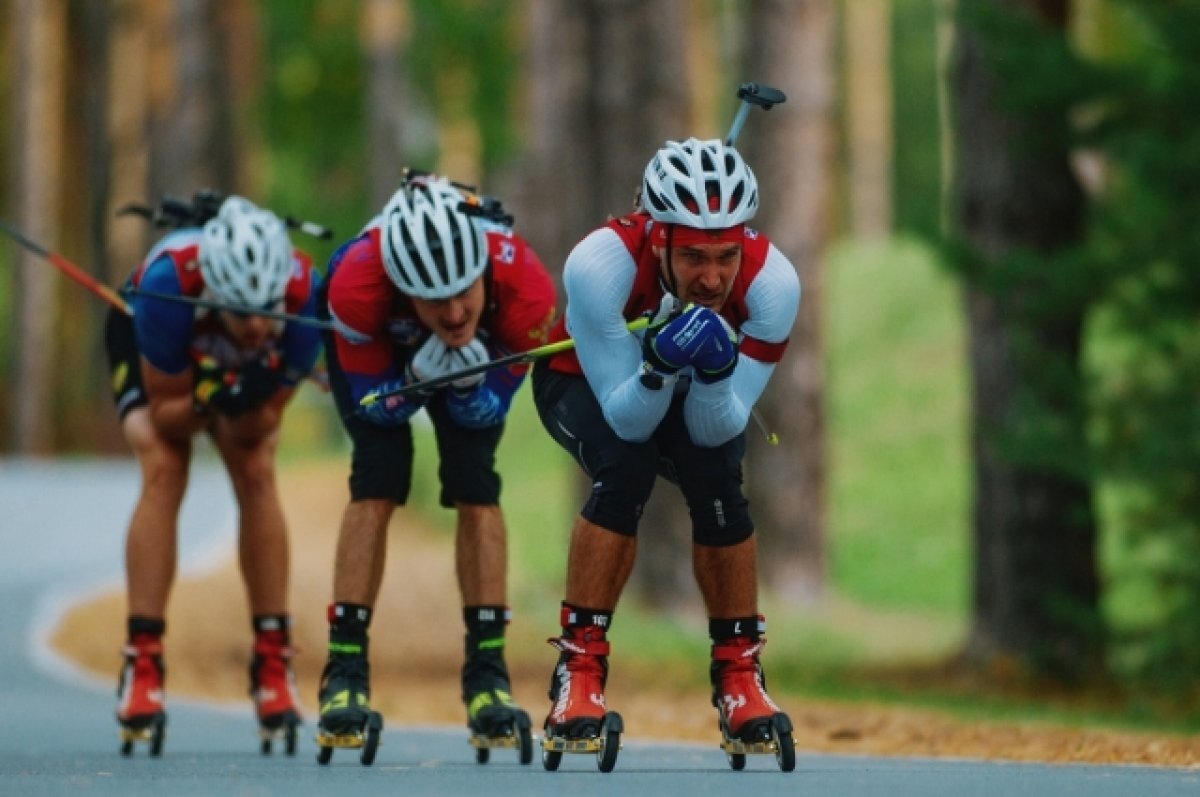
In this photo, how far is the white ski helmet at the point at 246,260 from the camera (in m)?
9.62

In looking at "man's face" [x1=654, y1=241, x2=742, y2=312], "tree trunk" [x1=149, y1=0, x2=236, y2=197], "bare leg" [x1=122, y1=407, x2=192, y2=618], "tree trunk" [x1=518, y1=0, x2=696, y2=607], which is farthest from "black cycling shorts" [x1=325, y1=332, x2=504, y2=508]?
"tree trunk" [x1=149, y1=0, x2=236, y2=197]

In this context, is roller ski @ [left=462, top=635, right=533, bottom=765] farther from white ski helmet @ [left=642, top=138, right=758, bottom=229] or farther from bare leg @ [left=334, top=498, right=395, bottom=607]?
white ski helmet @ [left=642, top=138, right=758, bottom=229]

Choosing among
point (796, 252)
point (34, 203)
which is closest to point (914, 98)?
point (34, 203)

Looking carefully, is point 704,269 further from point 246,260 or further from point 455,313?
point 246,260

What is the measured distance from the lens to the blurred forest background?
1480cm

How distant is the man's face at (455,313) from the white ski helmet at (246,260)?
135 cm

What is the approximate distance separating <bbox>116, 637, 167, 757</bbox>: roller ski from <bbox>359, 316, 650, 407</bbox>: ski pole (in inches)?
76.2

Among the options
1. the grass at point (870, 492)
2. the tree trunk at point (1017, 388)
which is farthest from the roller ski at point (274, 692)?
the grass at point (870, 492)

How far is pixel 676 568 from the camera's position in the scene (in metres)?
19.5

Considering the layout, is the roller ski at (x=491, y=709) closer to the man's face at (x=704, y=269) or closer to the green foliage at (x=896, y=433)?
the man's face at (x=704, y=269)

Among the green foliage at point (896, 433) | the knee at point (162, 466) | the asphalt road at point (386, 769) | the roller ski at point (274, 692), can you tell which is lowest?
the asphalt road at point (386, 769)

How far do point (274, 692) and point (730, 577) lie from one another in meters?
2.88

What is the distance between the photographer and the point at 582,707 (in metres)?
7.61

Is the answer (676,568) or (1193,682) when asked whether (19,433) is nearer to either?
(676,568)
